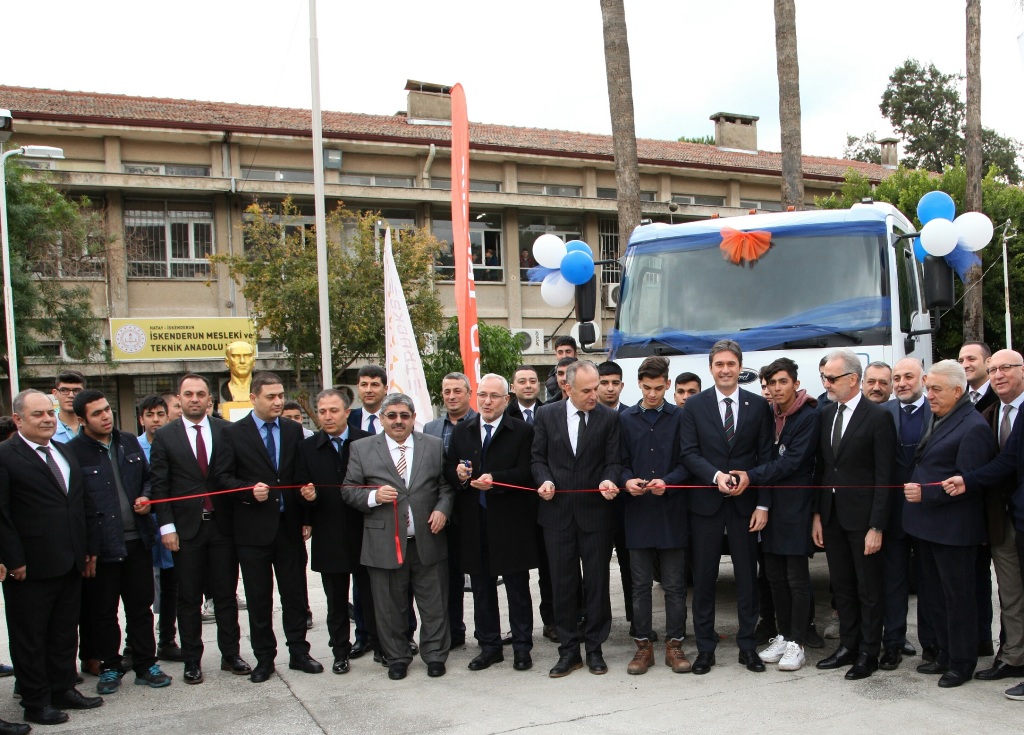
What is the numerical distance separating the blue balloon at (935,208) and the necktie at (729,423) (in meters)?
4.28

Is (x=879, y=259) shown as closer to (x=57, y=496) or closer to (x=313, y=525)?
(x=313, y=525)

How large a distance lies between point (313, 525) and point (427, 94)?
27042 millimetres

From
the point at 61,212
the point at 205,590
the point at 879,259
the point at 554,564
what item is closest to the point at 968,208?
the point at 879,259

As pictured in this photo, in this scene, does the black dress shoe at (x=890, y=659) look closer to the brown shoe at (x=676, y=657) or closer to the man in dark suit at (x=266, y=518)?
the brown shoe at (x=676, y=657)

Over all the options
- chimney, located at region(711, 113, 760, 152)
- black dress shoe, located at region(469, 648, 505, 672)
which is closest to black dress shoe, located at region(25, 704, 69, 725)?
black dress shoe, located at region(469, 648, 505, 672)

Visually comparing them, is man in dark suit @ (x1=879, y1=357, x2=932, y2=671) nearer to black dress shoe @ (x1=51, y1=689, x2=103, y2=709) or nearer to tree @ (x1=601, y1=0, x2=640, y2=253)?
black dress shoe @ (x1=51, y1=689, x2=103, y2=709)

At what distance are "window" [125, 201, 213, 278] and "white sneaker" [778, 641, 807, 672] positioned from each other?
22.1m

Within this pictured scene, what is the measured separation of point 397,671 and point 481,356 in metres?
15.4

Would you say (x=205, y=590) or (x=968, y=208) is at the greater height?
(x=968, y=208)

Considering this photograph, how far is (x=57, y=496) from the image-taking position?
564cm

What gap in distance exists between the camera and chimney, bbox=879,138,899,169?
142ft

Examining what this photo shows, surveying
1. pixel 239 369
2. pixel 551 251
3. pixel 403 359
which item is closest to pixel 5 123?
pixel 239 369

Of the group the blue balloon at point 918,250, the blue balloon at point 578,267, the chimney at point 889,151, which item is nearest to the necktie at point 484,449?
the blue balloon at point 578,267

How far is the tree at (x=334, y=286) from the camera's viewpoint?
21.0 m
